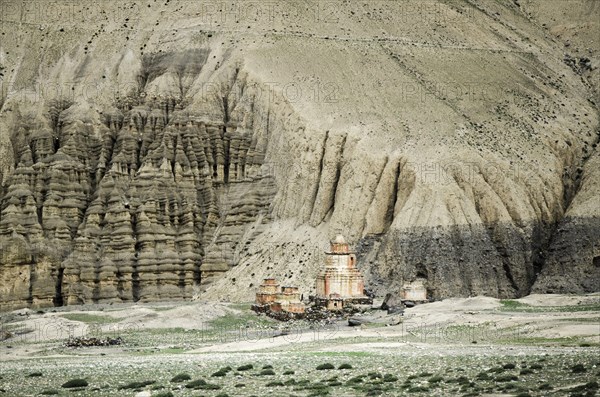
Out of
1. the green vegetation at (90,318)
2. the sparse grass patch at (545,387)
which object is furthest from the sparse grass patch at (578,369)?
the green vegetation at (90,318)

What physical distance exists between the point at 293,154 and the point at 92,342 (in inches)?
1595

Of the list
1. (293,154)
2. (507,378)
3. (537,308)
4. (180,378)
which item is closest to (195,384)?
(180,378)

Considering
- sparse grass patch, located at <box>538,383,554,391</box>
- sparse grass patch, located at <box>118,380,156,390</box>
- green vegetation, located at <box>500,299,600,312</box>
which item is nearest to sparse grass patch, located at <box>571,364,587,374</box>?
sparse grass patch, located at <box>538,383,554,391</box>

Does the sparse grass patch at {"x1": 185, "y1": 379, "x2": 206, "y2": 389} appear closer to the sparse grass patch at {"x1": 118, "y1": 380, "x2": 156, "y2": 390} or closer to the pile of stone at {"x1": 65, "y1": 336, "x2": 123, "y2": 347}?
the sparse grass patch at {"x1": 118, "y1": 380, "x2": 156, "y2": 390}

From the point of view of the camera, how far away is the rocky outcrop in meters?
109

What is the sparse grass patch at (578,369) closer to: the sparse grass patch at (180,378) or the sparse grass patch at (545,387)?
the sparse grass patch at (545,387)

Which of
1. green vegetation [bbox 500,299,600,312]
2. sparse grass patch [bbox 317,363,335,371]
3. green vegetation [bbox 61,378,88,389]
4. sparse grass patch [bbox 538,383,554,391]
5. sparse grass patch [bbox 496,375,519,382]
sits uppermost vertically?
green vegetation [bbox 500,299,600,312]

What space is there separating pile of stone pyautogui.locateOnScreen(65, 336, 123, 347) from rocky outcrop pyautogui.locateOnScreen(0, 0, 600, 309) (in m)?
25.7

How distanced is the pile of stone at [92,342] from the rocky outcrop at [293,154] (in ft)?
84.2

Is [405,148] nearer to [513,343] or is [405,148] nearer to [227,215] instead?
[227,215]

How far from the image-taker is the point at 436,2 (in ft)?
467

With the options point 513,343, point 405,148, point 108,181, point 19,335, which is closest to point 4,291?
point 108,181

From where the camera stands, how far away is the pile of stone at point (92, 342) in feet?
279

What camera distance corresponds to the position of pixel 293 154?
122 meters
